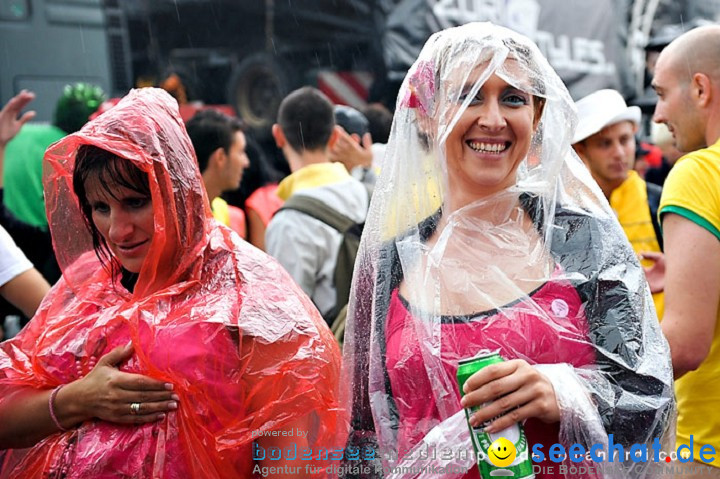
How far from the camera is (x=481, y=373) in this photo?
1502mm

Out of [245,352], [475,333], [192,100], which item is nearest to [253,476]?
[245,352]

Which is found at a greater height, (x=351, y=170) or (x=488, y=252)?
(x=488, y=252)

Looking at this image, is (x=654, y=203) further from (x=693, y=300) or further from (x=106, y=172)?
(x=106, y=172)

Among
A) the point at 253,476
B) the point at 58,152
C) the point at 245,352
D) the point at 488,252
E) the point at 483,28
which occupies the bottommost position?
the point at 253,476

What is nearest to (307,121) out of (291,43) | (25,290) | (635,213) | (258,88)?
(635,213)

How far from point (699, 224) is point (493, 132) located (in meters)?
0.71

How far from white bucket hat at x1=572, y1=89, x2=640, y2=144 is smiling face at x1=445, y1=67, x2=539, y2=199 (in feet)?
5.86

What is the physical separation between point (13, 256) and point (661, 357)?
5.99ft

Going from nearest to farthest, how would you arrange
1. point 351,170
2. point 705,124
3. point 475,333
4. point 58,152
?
1. point 475,333
2. point 58,152
3. point 705,124
4. point 351,170

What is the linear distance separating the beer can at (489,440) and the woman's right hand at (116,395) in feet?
2.07

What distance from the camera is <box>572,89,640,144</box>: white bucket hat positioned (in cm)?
349

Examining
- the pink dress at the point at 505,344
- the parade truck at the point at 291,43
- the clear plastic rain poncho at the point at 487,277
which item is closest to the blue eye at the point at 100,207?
the clear plastic rain poncho at the point at 487,277

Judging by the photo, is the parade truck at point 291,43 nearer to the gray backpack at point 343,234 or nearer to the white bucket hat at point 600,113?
the gray backpack at point 343,234

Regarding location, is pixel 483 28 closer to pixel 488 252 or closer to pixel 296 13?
pixel 488 252
